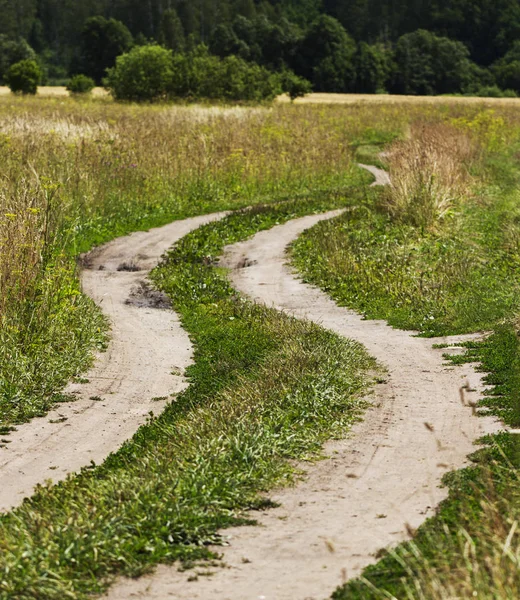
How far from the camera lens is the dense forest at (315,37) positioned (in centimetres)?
8575

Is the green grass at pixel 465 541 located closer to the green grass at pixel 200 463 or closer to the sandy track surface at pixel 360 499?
the sandy track surface at pixel 360 499

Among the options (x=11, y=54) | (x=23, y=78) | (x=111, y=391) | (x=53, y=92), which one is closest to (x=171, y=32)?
(x=11, y=54)

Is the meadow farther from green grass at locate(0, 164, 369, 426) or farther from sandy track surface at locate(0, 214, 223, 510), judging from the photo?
sandy track surface at locate(0, 214, 223, 510)

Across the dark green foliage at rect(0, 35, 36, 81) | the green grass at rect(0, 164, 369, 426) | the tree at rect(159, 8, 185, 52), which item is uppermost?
the tree at rect(159, 8, 185, 52)

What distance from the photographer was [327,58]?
3391 inches

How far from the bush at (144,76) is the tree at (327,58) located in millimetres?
37737

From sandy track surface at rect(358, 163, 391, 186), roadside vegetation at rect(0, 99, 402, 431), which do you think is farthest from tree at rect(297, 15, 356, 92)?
sandy track surface at rect(358, 163, 391, 186)

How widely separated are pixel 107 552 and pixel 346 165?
23998mm

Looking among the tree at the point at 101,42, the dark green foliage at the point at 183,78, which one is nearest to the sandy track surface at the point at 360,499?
the dark green foliage at the point at 183,78

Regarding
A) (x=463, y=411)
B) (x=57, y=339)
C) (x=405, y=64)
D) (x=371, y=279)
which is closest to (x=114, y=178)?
(x=371, y=279)

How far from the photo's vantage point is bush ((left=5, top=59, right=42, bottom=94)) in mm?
58688

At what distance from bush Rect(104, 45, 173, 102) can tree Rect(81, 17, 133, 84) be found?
3604 cm

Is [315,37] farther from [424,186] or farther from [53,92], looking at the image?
[424,186]

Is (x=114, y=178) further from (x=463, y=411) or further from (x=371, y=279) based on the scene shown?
(x=463, y=411)
